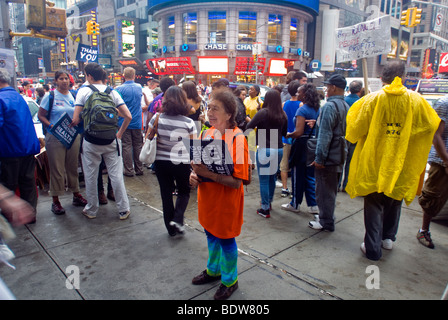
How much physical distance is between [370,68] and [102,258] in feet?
166

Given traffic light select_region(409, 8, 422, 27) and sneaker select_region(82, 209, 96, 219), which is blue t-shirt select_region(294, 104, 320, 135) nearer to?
sneaker select_region(82, 209, 96, 219)

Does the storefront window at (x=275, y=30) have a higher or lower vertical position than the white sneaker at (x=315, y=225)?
higher

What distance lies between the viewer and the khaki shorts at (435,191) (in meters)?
3.87

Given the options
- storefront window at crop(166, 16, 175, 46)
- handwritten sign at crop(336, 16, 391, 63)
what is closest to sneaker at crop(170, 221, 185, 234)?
handwritten sign at crop(336, 16, 391, 63)

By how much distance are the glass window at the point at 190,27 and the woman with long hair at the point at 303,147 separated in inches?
1263

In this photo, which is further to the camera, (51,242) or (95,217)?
(95,217)

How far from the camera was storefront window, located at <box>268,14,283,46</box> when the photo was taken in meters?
33.5

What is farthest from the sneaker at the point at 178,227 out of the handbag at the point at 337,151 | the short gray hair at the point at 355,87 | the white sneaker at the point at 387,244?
the short gray hair at the point at 355,87

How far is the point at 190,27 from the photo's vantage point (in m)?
34.0

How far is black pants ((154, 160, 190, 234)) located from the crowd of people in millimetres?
13

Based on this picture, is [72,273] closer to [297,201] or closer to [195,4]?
[297,201]

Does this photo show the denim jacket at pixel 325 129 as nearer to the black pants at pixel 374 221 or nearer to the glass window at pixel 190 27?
the black pants at pixel 374 221

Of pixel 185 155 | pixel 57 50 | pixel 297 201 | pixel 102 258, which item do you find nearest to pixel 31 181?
pixel 102 258
